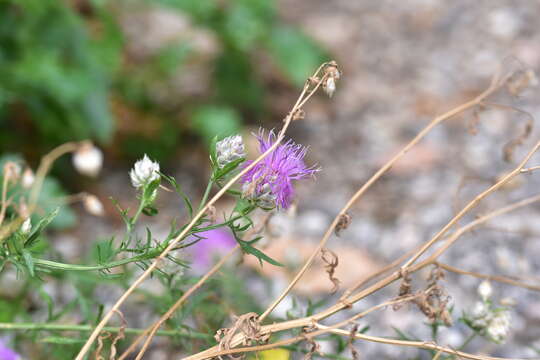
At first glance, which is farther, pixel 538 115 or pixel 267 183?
pixel 538 115

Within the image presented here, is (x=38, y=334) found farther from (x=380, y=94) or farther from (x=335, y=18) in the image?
(x=335, y=18)

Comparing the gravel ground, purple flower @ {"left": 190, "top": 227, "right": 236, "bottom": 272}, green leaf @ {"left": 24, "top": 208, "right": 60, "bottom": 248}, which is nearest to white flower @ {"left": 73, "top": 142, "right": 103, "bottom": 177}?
purple flower @ {"left": 190, "top": 227, "right": 236, "bottom": 272}

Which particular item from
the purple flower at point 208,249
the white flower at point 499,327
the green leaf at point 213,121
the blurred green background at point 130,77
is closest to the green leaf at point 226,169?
the white flower at point 499,327

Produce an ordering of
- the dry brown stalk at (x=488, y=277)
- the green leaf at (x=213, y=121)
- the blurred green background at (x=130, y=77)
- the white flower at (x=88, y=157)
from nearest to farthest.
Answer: the dry brown stalk at (x=488, y=277) < the white flower at (x=88, y=157) < the blurred green background at (x=130, y=77) < the green leaf at (x=213, y=121)

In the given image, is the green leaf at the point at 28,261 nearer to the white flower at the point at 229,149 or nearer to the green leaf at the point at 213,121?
the white flower at the point at 229,149

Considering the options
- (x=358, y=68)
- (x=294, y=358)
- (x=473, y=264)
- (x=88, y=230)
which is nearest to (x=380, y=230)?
(x=473, y=264)

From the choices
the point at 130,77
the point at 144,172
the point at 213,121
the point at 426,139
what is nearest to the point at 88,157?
the point at 144,172

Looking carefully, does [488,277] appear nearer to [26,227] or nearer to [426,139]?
[26,227]
